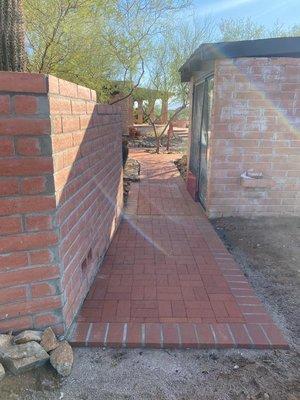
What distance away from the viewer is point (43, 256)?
83.2 inches

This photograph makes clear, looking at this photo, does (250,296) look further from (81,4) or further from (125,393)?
(81,4)

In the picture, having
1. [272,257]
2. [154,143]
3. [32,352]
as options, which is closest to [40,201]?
[32,352]

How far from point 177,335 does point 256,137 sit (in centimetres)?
349

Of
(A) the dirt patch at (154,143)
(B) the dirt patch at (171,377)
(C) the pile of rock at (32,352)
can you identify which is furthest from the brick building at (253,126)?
(A) the dirt patch at (154,143)

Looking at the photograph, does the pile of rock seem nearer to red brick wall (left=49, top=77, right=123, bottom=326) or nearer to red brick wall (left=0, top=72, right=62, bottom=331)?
red brick wall (left=0, top=72, right=62, bottom=331)

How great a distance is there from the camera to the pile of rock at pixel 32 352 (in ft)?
6.68

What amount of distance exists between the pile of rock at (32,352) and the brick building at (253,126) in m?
3.55

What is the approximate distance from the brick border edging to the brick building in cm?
Answer: 286

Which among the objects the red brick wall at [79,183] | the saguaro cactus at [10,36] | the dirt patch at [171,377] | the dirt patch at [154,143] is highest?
the saguaro cactus at [10,36]

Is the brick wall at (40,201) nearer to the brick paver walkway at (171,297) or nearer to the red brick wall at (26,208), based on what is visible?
the red brick wall at (26,208)

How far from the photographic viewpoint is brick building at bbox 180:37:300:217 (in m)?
4.68

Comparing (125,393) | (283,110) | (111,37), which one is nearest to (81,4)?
(111,37)

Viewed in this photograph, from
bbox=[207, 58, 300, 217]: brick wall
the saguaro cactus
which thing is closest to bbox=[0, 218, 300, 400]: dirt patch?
the saguaro cactus

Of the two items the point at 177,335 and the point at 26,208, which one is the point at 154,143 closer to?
the point at 177,335
